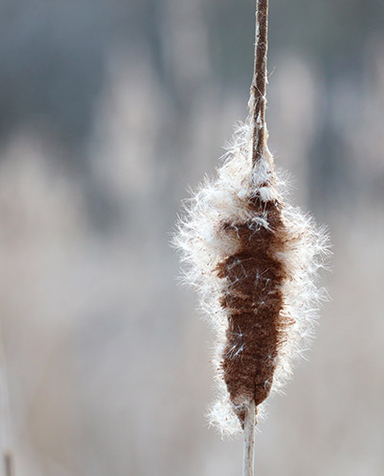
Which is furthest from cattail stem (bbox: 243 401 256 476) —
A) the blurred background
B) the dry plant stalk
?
the blurred background

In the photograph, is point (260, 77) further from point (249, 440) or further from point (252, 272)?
point (249, 440)

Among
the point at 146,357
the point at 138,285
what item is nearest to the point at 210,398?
the point at 146,357

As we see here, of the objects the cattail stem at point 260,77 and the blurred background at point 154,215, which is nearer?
the cattail stem at point 260,77

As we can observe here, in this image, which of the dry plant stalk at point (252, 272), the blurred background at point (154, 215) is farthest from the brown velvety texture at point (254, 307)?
the blurred background at point (154, 215)

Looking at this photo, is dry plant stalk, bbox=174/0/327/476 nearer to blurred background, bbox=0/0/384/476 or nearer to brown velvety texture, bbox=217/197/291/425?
brown velvety texture, bbox=217/197/291/425

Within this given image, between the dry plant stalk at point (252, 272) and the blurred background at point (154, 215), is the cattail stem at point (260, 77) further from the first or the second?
the blurred background at point (154, 215)

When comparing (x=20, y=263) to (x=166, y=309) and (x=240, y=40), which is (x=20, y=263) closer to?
(x=166, y=309)
